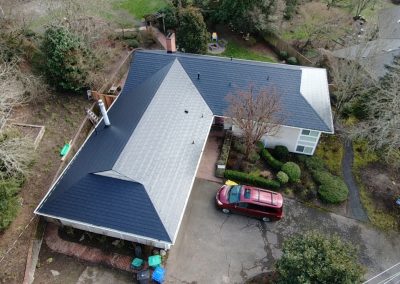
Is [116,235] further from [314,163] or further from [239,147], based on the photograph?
[314,163]

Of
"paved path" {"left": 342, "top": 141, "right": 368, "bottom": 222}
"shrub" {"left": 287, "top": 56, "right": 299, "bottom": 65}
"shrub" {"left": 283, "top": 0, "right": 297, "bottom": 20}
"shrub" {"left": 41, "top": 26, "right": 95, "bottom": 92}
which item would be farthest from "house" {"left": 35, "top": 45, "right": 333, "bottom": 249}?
"shrub" {"left": 283, "top": 0, "right": 297, "bottom": 20}

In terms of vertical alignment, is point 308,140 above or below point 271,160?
above

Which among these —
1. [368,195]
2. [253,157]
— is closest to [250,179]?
[253,157]

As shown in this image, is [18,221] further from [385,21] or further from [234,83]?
[385,21]

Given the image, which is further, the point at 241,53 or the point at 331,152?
the point at 241,53

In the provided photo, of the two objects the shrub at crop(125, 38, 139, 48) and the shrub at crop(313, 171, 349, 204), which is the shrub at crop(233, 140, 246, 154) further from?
the shrub at crop(125, 38, 139, 48)

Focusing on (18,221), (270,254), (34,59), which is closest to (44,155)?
(18,221)
